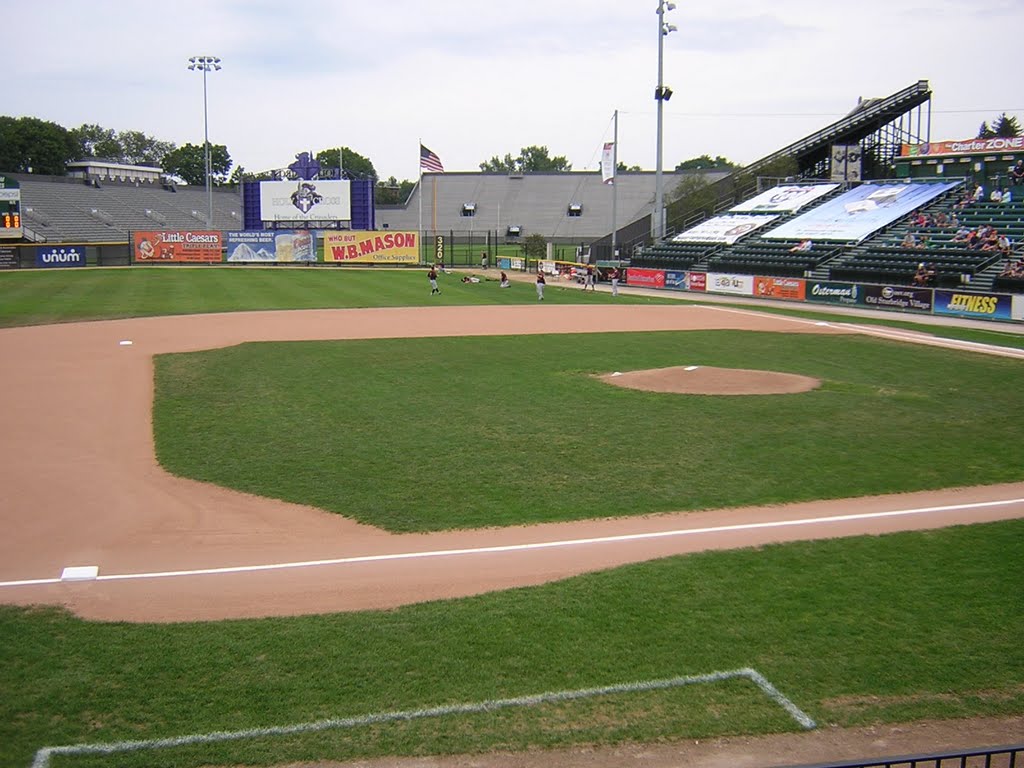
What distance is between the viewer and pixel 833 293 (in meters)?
45.1

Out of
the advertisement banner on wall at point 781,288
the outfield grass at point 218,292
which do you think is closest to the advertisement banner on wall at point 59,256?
the outfield grass at point 218,292

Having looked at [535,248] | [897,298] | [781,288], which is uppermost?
[535,248]

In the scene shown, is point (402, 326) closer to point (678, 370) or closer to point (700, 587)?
point (678, 370)

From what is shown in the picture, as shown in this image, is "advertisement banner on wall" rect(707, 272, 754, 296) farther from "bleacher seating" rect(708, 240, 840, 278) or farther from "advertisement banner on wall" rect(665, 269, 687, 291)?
"advertisement banner on wall" rect(665, 269, 687, 291)

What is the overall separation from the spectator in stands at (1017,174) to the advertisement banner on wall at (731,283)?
47.2 ft

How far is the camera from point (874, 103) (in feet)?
204

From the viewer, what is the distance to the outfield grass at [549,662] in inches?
279

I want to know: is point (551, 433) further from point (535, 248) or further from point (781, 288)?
point (535, 248)

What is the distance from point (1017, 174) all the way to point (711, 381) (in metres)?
35.6

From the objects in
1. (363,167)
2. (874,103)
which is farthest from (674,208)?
(363,167)

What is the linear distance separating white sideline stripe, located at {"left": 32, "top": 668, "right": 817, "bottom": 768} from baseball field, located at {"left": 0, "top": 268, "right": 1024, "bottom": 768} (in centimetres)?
3

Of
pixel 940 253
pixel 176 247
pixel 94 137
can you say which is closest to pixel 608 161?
pixel 940 253

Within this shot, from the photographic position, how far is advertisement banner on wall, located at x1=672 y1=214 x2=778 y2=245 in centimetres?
5862

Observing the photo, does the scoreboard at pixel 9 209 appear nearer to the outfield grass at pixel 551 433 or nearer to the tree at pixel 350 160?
the outfield grass at pixel 551 433
